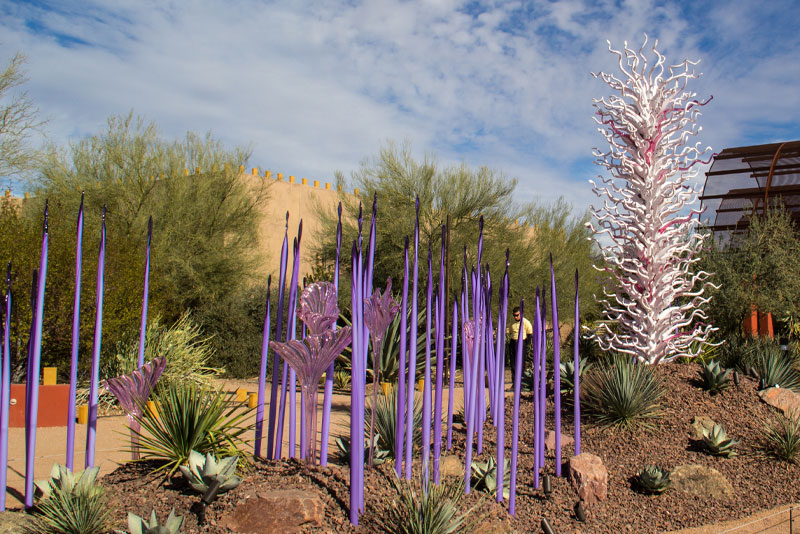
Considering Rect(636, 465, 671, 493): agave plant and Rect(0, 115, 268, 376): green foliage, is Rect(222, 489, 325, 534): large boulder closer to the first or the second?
Rect(636, 465, 671, 493): agave plant

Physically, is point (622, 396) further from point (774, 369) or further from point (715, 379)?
point (774, 369)

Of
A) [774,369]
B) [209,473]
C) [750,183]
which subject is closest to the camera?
[209,473]

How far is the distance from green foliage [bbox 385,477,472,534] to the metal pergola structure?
17899mm

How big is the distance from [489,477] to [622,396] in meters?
2.41

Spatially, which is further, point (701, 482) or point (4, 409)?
point (701, 482)

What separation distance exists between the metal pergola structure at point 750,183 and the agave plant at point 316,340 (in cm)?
1773

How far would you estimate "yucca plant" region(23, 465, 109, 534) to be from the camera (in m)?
3.38

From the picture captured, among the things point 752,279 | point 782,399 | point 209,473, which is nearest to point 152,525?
point 209,473

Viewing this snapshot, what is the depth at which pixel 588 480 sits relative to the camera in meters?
4.76

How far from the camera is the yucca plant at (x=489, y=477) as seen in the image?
175 inches

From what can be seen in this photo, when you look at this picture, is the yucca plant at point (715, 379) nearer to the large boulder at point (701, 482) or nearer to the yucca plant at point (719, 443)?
the yucca plant at point (719, 443)

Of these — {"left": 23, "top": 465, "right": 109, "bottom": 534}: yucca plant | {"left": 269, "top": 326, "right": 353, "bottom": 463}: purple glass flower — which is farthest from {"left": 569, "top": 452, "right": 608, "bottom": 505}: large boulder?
{"left": 23, "top": 465, "right": 109, "bottom": 534}: yucca plant

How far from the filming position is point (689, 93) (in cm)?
790

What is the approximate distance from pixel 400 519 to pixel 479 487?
117 centimetres
